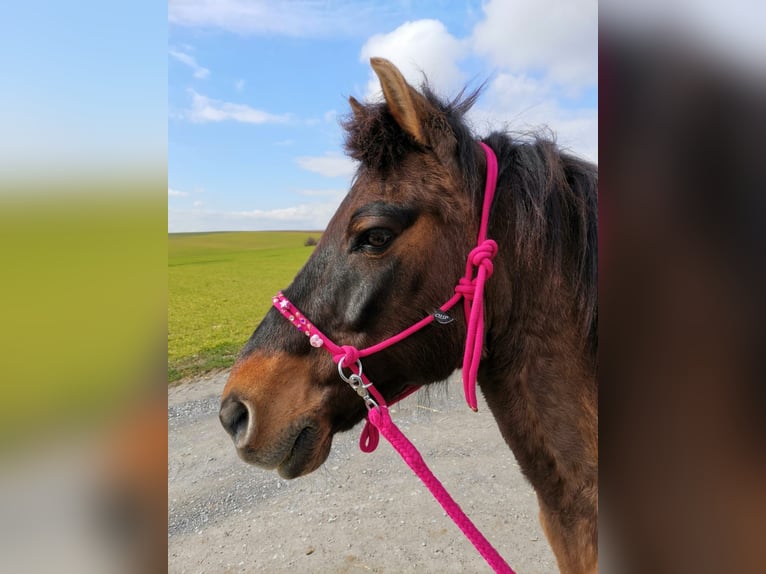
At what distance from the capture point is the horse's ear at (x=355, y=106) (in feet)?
5.86

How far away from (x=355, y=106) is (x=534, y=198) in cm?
85

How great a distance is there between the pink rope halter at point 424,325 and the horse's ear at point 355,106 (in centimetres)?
56

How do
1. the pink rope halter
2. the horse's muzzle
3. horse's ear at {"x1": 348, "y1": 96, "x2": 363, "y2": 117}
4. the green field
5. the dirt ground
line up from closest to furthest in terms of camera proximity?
the pink rope halter, the horse's muzzle, horse's ear at {"x1": 348, "y1": 96, "x2": 363, "y2": 117}, the dirt ground, the green field

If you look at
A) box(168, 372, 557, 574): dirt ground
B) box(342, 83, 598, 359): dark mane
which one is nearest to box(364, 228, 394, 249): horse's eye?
box(342, 83, 598, 359): dark mane

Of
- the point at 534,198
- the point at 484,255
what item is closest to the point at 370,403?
the point at 484,255

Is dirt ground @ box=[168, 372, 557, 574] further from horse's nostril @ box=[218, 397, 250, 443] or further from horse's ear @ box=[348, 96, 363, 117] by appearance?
horse's ear @ box=[348, 96, 363, 117]

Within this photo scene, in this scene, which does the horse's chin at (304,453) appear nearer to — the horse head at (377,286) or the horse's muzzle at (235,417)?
the horse head at (377,286)

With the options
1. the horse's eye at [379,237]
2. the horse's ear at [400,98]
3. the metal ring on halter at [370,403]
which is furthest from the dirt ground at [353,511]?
the horse's ear at [400,98]

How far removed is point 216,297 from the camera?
50.8 ft

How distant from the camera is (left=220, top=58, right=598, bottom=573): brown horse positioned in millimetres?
1540

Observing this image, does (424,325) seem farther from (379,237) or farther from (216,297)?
(216,297)

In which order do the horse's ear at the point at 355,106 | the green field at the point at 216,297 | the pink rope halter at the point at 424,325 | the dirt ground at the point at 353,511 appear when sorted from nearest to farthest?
1. the pink rope halter at the point at 424,325
2. the horse's ear at the point at 355,106
3. the dirt ground at the point at 353,511
4. the green field at the point at 216,297
